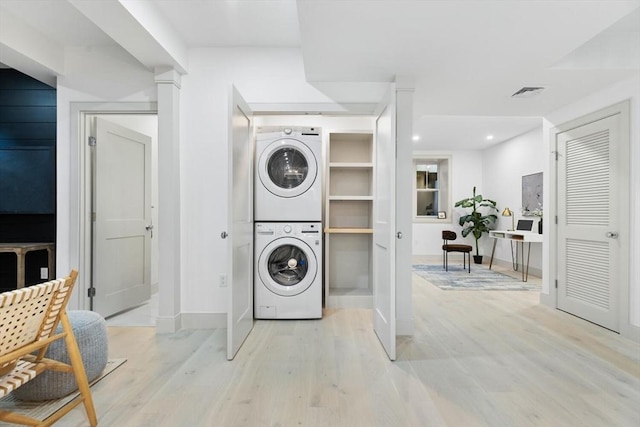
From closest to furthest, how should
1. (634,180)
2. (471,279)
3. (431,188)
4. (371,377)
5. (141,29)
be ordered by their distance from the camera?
(371,377), (141,29), (634,180), (471,279), (431,188)

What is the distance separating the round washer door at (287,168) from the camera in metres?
3.19

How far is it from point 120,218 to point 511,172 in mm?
Answer: 6617

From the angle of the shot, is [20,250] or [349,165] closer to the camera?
[20,250]

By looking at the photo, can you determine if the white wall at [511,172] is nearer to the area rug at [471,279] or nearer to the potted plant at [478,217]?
the potted plant at [478,217]

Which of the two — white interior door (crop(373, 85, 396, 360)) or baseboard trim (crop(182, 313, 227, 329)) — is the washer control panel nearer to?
white interior door (crop(373, 85, 396, 360))

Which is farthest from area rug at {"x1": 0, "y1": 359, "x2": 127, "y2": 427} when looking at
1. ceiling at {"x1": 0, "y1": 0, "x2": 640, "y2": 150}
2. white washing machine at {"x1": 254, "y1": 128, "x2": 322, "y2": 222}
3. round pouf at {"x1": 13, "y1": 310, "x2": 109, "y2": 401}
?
ceiling at {"x1": 0, "y1": 0, "x2": 640, "y2": 150}

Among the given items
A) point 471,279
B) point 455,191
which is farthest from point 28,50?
point 455,191

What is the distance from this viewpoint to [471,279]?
5309mm

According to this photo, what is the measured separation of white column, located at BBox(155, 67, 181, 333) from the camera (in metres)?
2.89

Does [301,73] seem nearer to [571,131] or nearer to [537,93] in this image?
[537,93]

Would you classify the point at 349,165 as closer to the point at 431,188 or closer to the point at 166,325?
the point at 166,325

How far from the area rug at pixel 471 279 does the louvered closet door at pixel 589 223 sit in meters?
1.18

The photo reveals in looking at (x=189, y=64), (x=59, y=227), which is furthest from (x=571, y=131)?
(x=59, y=227)

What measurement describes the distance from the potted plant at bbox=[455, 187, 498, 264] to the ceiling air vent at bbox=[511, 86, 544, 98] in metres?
4.05
